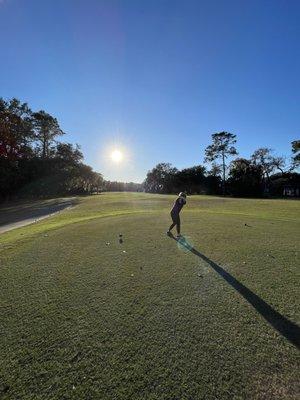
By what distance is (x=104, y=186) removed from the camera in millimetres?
107375

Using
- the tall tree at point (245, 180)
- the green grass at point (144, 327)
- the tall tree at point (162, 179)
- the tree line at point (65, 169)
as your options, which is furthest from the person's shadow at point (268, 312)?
the tall tree at point (162, 179)

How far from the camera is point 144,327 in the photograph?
407 cm

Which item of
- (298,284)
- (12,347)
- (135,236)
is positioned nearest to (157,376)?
(12,347)

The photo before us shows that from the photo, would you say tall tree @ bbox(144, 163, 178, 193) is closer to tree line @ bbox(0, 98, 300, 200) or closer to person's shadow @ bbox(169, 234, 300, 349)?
tree line @ bbox(0, 98, 300, 200)

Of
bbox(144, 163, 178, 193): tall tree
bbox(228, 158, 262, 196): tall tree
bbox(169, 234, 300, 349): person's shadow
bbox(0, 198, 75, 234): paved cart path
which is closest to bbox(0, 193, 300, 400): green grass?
bbox(169, 234, 300, 349): person's shadow

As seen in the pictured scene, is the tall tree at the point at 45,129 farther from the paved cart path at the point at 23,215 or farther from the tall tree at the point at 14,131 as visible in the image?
the paved cart path at the point at 23,215

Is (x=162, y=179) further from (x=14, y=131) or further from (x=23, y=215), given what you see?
(x=23, y=215)

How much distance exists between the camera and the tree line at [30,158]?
133 ft

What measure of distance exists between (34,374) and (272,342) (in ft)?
9.85

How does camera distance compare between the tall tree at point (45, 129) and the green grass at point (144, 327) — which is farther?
the tall tree at point (45, 129)

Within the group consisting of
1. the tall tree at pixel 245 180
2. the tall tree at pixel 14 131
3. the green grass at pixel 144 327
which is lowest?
the green grass at pixel 144 327

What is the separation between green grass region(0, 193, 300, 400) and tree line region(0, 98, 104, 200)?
3751cm

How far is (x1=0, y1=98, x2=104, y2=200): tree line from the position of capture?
4059 cm

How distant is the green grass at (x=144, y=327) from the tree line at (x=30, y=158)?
3751 cm
